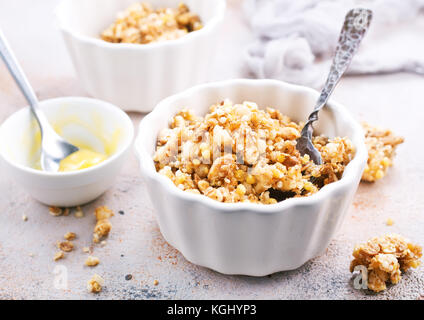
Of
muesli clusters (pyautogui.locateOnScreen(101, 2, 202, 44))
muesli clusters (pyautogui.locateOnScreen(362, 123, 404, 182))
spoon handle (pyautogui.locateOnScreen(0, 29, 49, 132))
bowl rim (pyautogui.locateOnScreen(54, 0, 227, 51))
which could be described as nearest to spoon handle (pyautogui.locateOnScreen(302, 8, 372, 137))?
A: muesli clusters (pyautogui.locateOnScreen(362, 123, 404, 182))

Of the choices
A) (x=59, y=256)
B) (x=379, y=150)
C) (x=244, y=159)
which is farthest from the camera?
(x=379, y=150)

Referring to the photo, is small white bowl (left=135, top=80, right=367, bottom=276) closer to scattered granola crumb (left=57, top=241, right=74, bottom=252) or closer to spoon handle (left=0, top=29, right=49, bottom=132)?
scattered granola crumb (left=57, top=241, right=74, bottom=252)

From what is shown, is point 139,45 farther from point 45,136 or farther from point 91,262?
point 91,262

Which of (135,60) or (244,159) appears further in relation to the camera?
(135,60)

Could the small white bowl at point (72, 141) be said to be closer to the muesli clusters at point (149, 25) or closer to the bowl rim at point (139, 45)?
the bowl rim at point (139, 45)

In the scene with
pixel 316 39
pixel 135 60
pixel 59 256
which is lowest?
pixel 316 39

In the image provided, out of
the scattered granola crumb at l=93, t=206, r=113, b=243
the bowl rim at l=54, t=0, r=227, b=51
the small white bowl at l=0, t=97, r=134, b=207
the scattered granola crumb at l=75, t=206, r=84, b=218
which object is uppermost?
the bowl rim at l=54, t=0, r=227, b=51

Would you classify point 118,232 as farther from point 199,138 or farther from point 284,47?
point 284,47

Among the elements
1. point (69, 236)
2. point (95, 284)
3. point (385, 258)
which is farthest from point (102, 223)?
point (385, 258)
